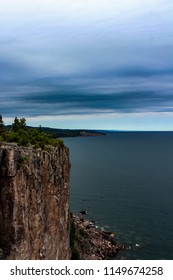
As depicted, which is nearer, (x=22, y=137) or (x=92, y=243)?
(x=22, y=137)

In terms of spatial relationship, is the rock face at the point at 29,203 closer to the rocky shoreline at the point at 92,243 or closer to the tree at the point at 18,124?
the tree at the point at 18,124

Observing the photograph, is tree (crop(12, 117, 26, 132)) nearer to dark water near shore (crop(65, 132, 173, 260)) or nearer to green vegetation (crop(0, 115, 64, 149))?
green vegetation (crop(0, 115, 64, 149))

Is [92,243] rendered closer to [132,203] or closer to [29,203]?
[132,203]

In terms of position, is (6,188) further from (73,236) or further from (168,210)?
(168,210)

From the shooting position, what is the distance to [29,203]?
104 ft

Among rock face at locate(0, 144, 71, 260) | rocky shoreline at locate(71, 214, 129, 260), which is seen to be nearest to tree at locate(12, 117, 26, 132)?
rock face at locate(0, 144, 71, 260)

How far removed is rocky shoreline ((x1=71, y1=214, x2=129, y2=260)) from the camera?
203 feet

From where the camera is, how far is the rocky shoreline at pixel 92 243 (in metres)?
61.7

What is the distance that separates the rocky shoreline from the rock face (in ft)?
59.2

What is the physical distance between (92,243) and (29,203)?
40655 millimetres

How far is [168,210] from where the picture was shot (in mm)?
95688

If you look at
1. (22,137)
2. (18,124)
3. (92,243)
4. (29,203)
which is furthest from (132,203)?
(29,203)

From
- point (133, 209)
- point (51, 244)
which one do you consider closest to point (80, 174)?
point (133, 209)

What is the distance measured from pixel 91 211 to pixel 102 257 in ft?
93.9
